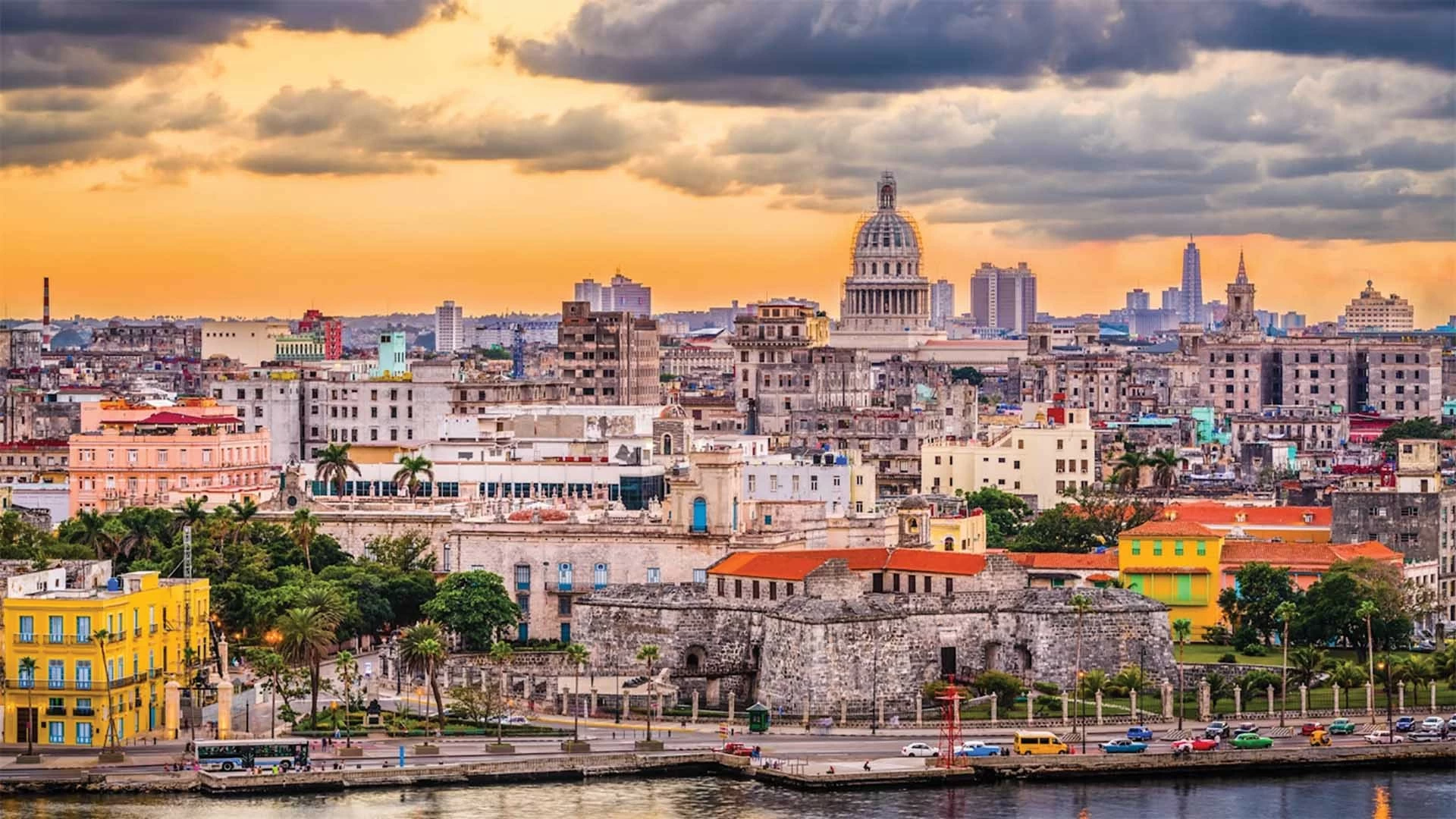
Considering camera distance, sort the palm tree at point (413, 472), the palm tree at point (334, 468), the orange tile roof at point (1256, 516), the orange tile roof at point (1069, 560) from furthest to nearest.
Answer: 1. the palm tree at point (334, 468)
2. the palm tree at point (413, 472)
3. the orange tile roof at point (1256, 516)
4. the orange tile roof at point (1069, 560)

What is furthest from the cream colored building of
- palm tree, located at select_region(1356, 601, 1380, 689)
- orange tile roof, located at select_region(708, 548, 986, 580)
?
orange tile roof, located at select_region(708, 548, 986, 580)

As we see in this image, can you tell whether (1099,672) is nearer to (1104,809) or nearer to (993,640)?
(993,640)

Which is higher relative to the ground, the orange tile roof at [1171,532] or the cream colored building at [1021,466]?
the cream colored building at [1021,466]

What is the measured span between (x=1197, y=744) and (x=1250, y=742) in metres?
1.90

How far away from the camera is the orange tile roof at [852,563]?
9988 centimetres

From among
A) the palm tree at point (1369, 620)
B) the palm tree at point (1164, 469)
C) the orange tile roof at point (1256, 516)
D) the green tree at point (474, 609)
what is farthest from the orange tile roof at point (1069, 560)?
the palm tree at point (1164, 469)

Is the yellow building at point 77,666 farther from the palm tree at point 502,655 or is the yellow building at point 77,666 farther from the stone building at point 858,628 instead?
the stone building at point 858,628

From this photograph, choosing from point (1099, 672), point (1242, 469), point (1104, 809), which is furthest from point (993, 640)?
point (1242, 469)

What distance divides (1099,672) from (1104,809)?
36.5ft

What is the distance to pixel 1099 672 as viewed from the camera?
96.9m

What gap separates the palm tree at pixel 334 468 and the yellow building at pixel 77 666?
41552 millimetres

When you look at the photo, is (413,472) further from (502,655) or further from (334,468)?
(502,655)

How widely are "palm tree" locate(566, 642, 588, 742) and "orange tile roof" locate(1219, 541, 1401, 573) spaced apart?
27675 mm

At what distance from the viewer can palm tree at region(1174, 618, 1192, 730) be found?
96500 mm
